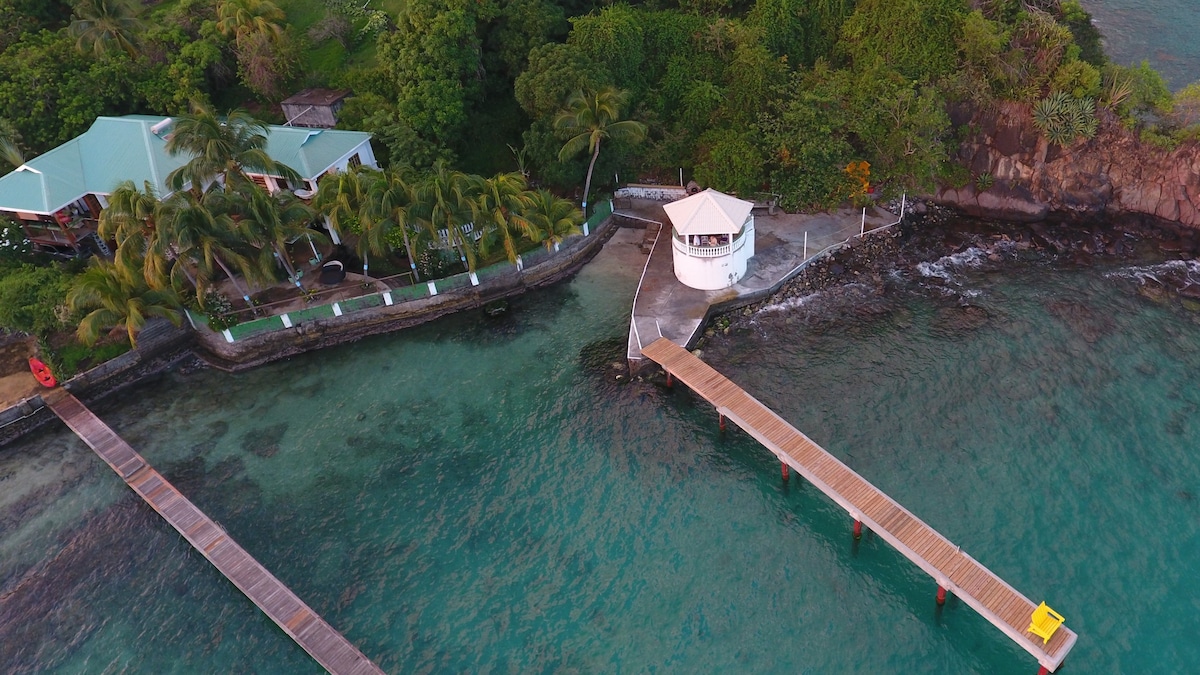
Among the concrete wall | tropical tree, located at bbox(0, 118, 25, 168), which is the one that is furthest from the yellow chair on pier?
tropical tree, located at bbox(0, 118, 25, 168)

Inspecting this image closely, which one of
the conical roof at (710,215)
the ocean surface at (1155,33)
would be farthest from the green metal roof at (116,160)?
the ocean surface at (1155,33)

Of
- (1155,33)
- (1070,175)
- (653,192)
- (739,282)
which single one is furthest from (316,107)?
(1155,33)

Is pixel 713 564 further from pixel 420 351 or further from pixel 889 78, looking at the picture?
pixel 889 78

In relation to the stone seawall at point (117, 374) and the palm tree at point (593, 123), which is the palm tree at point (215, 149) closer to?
the stone seawall at point (117, 374)

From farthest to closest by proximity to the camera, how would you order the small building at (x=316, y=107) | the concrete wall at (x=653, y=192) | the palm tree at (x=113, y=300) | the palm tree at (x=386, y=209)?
1. the small building at (x=316, y=107)
2. the concrete wall at (x=653, y=192)
3. the palm tree at (x=386, y=209)
4. the palm tree at (x=113, y=300)

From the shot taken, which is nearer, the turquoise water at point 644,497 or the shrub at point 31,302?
the turquoise water at point 644,497

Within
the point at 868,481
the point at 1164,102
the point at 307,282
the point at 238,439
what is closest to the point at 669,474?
the point at 868,481
